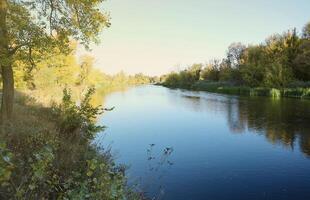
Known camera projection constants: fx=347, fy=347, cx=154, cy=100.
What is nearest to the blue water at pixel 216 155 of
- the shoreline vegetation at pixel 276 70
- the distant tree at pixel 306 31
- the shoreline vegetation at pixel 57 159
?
the shoreline vegetation at pixel 57 159

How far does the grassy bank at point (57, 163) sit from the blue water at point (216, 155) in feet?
4.78

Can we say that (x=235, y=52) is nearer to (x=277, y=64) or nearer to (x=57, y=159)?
(x=277, y=64)

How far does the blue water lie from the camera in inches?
524

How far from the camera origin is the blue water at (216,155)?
13.3 metres

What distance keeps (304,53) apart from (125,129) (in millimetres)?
48505

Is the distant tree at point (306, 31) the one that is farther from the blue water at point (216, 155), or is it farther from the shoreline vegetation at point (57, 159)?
the shoreline vegetation at point (57, 159)

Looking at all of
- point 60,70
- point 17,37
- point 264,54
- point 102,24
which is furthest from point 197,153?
point 264,54

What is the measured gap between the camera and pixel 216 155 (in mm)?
18953

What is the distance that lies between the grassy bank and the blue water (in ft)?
4.78

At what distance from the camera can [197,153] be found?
19250mm

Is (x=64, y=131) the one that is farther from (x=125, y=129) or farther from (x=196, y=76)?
(x=196, y=76)

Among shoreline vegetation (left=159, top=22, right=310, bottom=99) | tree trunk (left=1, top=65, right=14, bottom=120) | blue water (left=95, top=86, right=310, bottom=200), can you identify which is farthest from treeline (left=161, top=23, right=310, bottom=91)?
tree trunk (left=1, top=65, right=14, bottom=120)

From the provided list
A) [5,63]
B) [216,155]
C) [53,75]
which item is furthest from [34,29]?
[53,75]

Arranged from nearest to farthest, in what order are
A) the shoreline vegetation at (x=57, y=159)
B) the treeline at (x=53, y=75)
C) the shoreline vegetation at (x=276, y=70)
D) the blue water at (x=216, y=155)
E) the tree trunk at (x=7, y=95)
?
the shoreline vegetation at (x=57, y=159), the tree trunk at (x=7, y=95), the blue water at (x=216, y=155), the treeline at (x=53, y=75), the shoreline vegetation at (x=276, y=70)
